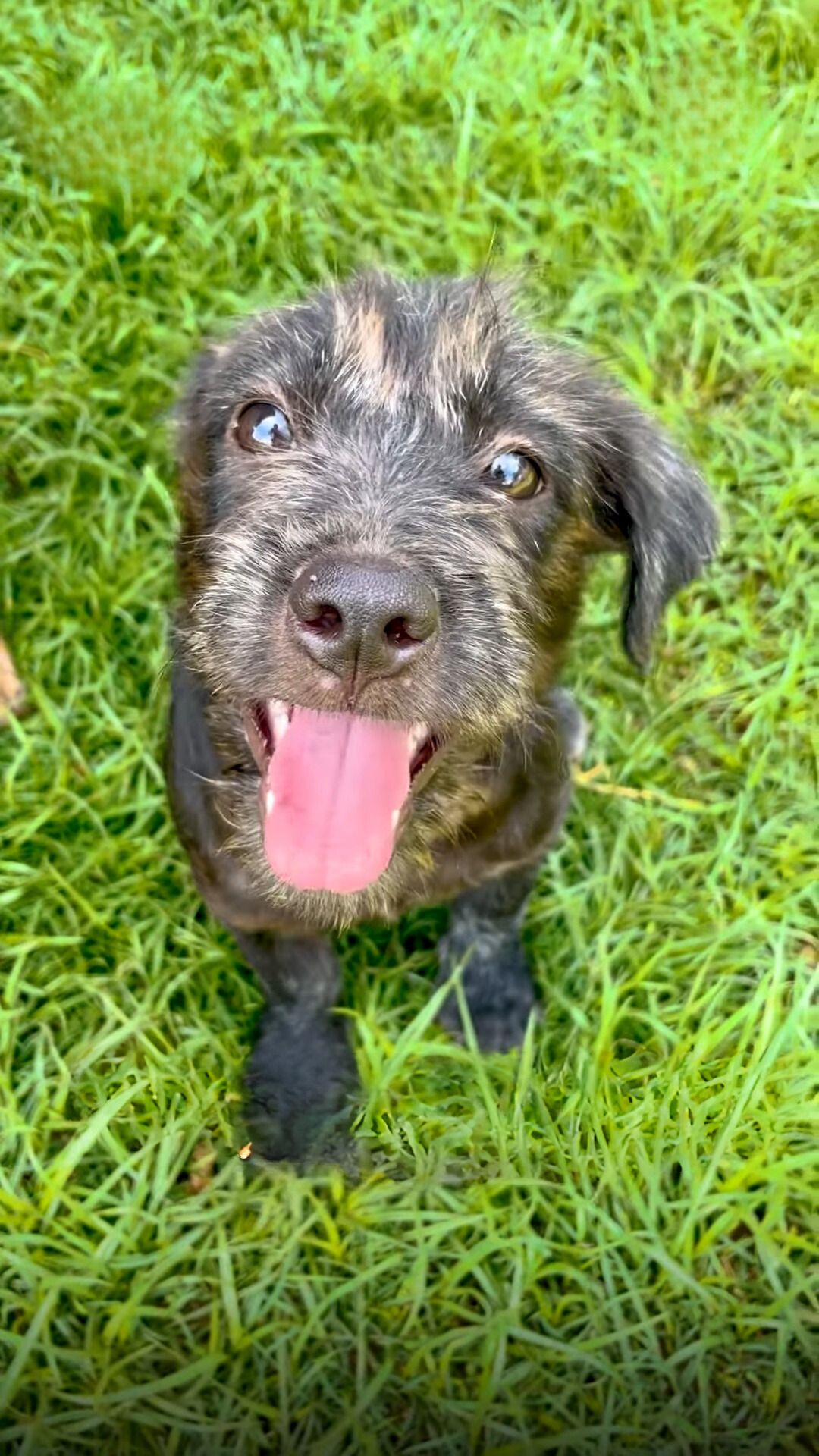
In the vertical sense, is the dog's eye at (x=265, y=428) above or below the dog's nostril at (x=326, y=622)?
above

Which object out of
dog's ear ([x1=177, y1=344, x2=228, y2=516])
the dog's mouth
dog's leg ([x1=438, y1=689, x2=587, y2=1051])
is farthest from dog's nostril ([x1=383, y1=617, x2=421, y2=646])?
dog's leg ([x1=438, y1=689, x2=587, y2=1051])

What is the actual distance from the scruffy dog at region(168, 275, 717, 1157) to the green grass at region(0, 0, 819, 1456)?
37 centimetres

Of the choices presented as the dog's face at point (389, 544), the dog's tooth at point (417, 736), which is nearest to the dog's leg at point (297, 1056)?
the dog's face at point (389, 544)

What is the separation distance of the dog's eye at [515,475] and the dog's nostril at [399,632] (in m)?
0.52

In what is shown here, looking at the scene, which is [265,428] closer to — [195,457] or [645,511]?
[195,457]

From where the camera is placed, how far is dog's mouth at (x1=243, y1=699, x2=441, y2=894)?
6.84 ft

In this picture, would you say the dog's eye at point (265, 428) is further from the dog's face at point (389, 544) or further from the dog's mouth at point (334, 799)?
the dog's mouth at point (334, 799)

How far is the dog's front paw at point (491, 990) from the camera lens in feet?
9.52

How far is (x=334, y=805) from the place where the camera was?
209 cm

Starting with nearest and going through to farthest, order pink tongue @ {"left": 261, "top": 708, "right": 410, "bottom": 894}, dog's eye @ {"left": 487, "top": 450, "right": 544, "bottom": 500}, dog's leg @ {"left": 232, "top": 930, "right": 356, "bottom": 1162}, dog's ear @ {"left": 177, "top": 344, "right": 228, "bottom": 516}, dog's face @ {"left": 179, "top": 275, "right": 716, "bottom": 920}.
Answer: dog's face @ {"left": 179, "top": 275, "right": 716, "bottom": 920}
pink tongue @ {"left": 261, "top": 708, "right": 410, "bottom": 894}
dog's eye @ {"left": 487, "top": 450, "right": 544, "bottom": 500}
dog's ear @ {"left": 177, "top": 344, "right": 228, "bottom": 516}
dog's leg @ {"left": 232, "top": 930, "right": 356, "bottom": 1162}

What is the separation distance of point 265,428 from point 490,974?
4.78ft

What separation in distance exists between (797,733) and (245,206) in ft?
8.01

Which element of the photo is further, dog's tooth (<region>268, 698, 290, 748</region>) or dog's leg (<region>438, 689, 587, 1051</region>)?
dog's leg (<region>438, 689, 587, 1051</region>)

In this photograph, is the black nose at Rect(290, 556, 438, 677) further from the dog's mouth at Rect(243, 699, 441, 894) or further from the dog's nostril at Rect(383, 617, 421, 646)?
the dog's mouth at Rect(243, 699, 441, 894)
